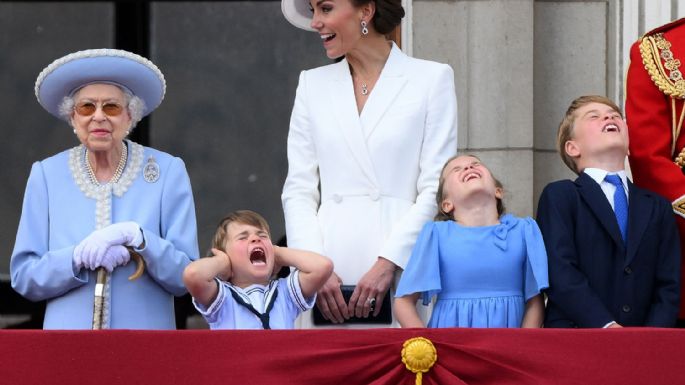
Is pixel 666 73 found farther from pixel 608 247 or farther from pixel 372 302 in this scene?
pixel 372 302

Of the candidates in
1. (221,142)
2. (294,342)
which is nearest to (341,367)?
(294,342)

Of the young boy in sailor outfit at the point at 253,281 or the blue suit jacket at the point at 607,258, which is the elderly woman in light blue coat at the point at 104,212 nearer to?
the young boy in sailor outfit at the point at 253,281

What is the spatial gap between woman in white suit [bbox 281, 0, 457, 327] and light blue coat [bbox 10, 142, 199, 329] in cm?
40

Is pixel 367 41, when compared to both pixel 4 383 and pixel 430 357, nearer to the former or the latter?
pixel 430 357

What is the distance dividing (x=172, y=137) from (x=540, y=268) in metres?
3.42

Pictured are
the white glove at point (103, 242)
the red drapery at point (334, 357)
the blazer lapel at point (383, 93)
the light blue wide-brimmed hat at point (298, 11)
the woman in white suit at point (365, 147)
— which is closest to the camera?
the red drapery at point (334, 357)

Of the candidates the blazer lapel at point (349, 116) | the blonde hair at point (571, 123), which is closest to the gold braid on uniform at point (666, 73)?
the blonde hair at point (571, 123)

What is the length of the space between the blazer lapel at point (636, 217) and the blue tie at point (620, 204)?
0.07 ft

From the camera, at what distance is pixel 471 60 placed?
682 cm

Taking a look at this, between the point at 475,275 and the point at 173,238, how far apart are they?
894mm

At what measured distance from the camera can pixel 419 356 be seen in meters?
4.45

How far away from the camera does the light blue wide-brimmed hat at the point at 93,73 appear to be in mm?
5023

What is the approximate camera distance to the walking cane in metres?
4.84

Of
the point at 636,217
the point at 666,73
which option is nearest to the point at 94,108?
the point at 636,217
